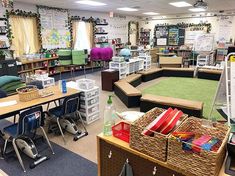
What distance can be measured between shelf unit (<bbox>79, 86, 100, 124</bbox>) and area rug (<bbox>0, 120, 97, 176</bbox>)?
0.93 m

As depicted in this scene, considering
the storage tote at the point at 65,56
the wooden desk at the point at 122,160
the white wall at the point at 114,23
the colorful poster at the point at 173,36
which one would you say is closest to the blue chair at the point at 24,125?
the wooden desk at the point at 122,160

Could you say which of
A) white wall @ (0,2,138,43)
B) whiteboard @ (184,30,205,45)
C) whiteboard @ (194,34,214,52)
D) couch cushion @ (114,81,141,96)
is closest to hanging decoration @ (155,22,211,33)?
whiteboard @ (184,30,205,45)

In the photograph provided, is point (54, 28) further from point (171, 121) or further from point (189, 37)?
point (171, 121)

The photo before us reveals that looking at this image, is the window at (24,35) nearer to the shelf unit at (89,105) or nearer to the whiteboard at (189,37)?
the shelf unit at (89,105)

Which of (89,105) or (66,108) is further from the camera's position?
(89,105)

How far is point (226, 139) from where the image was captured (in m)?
1.27

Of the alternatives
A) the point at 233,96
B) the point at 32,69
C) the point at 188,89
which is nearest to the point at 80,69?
the point at 32,69

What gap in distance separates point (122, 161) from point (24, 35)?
689 cm

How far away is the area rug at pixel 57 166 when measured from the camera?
2395mm

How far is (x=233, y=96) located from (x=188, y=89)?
3764mm

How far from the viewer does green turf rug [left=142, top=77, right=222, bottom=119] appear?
510 centimetres

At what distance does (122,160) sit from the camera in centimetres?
153

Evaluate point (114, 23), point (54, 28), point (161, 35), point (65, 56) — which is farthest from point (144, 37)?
point (65, 56)

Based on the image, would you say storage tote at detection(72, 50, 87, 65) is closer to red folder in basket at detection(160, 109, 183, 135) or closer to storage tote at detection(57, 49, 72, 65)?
storage tote at detection(57, 49, 72, 65)
